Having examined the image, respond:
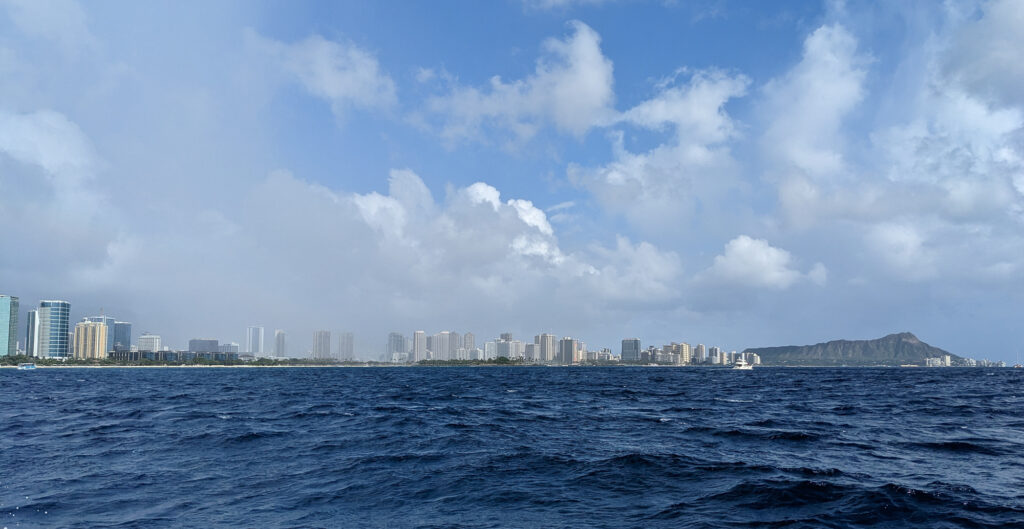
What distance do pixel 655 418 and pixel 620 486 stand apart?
20.3 m

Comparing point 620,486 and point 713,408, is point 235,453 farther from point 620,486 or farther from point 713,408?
point 713,408

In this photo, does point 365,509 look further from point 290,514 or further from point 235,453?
point 235,453

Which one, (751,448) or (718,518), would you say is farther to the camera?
(751,448)

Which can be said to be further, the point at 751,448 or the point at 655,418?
the point at 655,418

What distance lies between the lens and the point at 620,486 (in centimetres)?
2084

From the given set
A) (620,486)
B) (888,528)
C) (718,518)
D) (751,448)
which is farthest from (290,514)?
(751,448)

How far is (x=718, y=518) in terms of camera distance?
Answer: 55.8ft

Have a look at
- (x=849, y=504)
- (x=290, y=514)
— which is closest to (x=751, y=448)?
(x=849, y=504)

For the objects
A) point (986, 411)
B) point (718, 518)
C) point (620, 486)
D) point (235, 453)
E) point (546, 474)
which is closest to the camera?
point (718, 518)

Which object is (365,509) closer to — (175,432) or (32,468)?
(32,468)

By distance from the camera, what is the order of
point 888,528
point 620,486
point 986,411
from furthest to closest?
1. point 986,411
2. point 620,486
3. point 888,528

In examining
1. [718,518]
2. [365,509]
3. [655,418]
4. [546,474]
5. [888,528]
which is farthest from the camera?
[655,418]

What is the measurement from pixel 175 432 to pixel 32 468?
33.0 feet

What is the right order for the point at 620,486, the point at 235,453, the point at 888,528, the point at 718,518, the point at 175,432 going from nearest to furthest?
the point at 888,528 < the point at 718,518 < the point at 620,486 < the point at 235,453 < the point at 175,432
